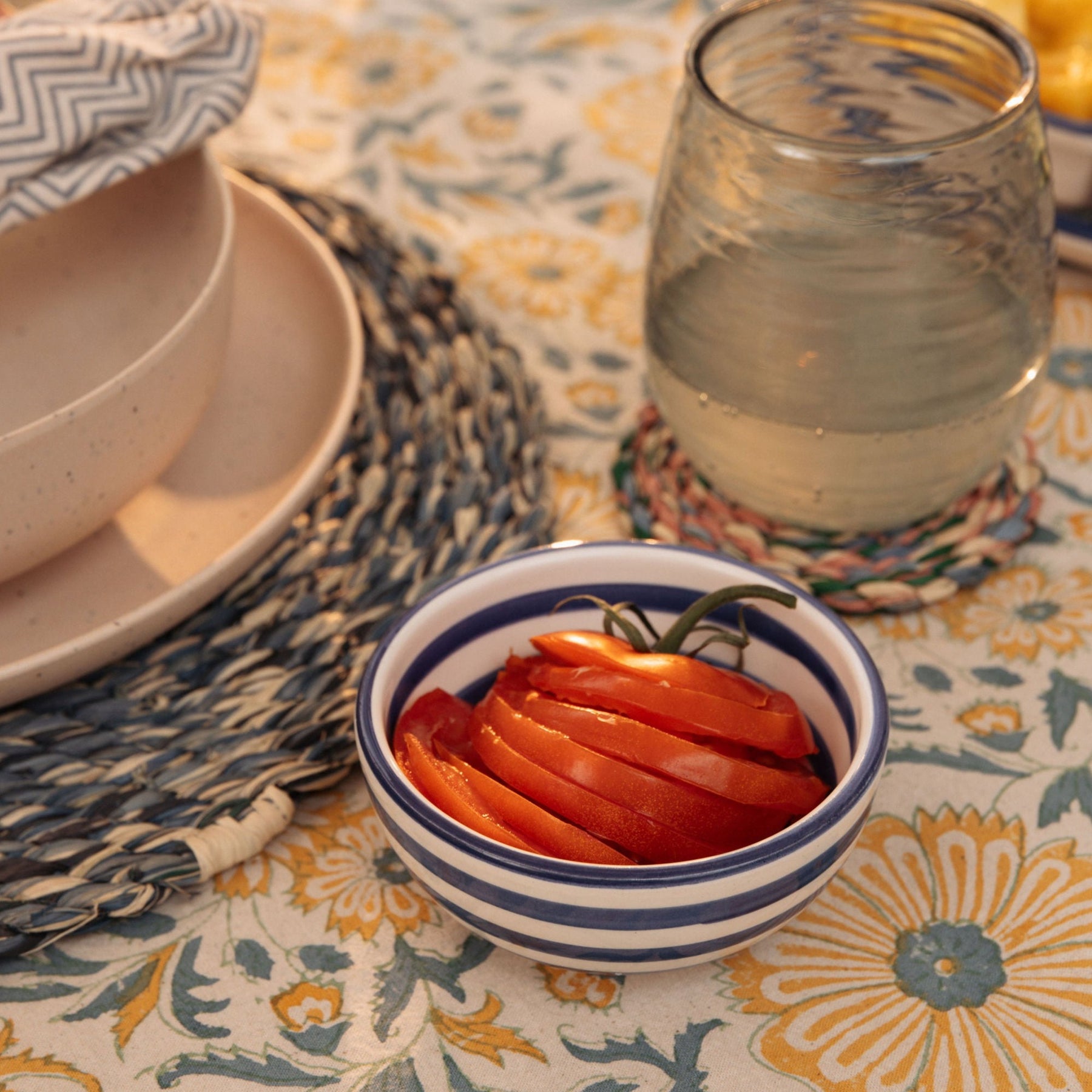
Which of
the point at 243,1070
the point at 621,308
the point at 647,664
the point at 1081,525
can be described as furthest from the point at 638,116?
the point at 243,1070

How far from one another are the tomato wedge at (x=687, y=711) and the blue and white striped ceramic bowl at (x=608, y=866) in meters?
0.02

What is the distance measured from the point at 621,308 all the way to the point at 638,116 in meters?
0.19

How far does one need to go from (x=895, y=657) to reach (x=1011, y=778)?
0.22 ft

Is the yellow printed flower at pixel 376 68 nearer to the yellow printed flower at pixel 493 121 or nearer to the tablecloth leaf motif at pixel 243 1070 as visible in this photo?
the yellow printed flower at pixel 493 121

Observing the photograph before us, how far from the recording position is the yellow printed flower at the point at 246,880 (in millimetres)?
430

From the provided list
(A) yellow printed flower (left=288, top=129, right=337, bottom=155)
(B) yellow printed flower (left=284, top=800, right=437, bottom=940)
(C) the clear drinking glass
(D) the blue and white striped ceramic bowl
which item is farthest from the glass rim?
(A) yellow printed flower (left=288, top=129, right=337, bottom=155)

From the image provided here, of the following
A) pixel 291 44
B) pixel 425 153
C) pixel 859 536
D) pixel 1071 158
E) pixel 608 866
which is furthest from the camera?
pixel 291 44

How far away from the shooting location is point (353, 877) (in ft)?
1.42

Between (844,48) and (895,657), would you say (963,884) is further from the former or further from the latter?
(844,48)

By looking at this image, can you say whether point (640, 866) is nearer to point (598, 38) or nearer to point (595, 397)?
point (595, 397)

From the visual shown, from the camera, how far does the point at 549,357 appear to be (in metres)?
0.65

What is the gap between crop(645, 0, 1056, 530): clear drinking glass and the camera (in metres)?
0.44

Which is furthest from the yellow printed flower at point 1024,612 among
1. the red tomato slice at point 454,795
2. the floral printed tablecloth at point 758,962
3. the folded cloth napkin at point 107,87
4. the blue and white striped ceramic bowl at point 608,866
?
the folded cloth napkin at point 107,87

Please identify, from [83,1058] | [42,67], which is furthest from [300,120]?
[83,1058]
